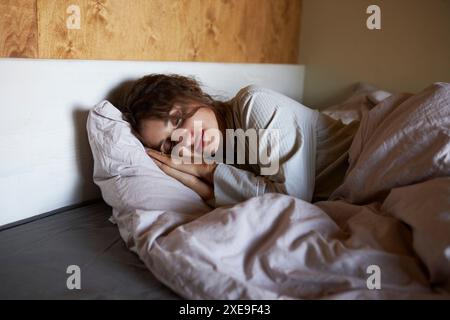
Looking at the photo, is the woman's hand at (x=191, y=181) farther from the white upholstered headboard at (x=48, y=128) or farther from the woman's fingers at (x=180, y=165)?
the white upholstered headboard at (x=48, y=128)

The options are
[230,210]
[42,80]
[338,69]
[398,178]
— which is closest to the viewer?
[230,210]

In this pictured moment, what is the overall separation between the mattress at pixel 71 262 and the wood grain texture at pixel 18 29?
0.41 meters

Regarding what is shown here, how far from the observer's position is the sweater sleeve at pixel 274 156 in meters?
1.01

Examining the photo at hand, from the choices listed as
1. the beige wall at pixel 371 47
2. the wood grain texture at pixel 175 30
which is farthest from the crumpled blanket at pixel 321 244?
the beige wall at pixel 371 47

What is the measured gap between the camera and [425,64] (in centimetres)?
181

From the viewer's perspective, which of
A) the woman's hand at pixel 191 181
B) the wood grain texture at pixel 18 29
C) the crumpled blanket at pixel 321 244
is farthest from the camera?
the woman's hand at pixel 191 181

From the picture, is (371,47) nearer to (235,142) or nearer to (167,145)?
(235,142)

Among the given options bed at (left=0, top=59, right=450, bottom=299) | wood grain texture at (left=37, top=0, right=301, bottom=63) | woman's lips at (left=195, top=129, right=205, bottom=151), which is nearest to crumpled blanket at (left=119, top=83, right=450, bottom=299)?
bed at (left=0, top=59, right=450, bottom=299)

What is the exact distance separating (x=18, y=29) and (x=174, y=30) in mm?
559

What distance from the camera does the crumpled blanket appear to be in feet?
2.13

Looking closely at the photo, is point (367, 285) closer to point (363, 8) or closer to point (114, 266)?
point (114, 266)

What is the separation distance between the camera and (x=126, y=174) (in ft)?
3.40

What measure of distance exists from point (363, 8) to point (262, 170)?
1251 millimetres

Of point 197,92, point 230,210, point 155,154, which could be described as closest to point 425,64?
point 197,92
